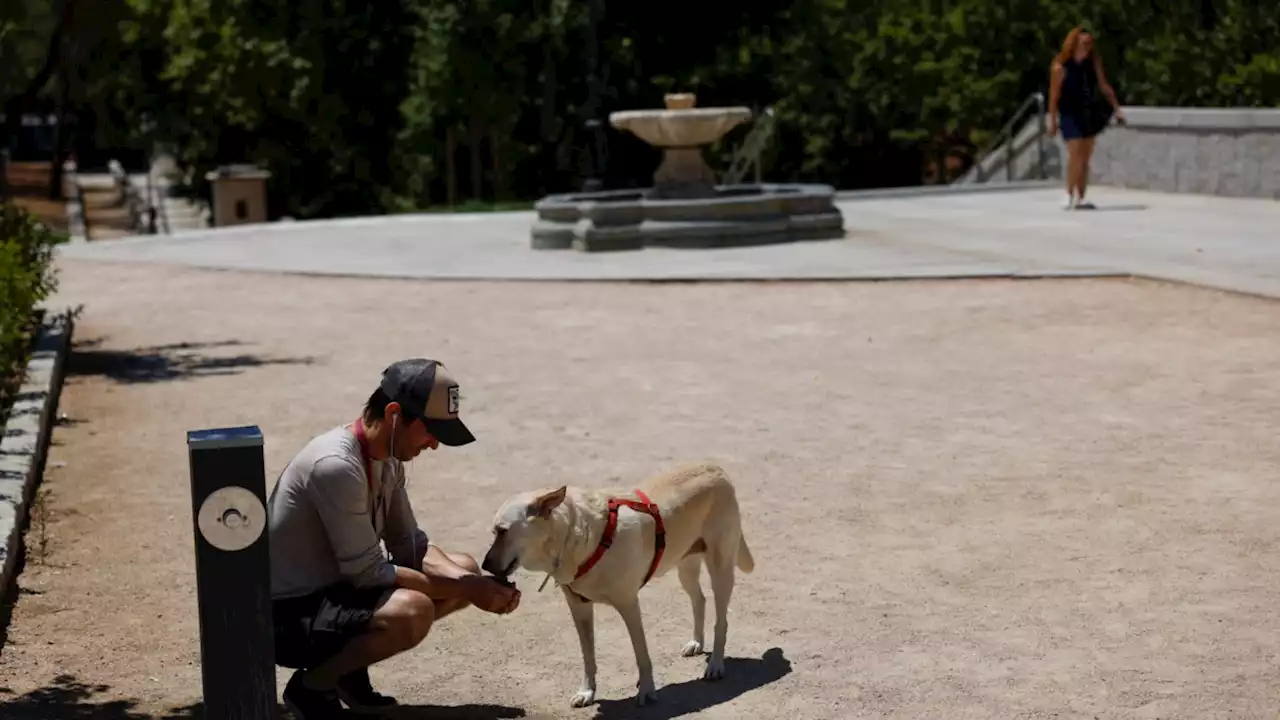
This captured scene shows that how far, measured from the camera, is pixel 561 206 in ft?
64.7

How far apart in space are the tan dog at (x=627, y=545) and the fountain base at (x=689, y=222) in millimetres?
12672

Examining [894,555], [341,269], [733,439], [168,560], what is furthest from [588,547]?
[341,269]

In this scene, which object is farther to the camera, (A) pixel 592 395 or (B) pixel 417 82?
(B) pixel 417 82

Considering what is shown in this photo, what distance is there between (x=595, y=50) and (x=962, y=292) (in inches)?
543

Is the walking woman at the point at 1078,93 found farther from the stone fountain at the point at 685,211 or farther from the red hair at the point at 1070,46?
the stone fountain at the point at 685,211

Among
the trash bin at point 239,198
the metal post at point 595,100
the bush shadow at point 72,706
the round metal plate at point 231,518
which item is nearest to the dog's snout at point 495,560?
the round metal plate at point 231,518

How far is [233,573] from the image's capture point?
522 centimetres

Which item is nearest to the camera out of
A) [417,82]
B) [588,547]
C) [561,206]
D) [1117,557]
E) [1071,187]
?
[588,547]

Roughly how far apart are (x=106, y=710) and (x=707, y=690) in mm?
1919

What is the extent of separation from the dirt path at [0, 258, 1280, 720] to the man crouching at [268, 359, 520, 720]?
1.64 feet

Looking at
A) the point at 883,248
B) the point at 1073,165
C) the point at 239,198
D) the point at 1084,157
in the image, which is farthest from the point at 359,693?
the point at 239,198

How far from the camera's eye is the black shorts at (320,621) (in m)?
5.59

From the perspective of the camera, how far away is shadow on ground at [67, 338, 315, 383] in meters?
12.8

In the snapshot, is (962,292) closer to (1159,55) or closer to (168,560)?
(168,560)
